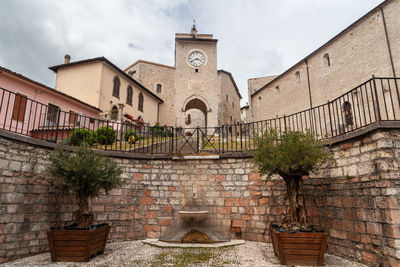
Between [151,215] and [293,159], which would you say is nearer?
[293,159]

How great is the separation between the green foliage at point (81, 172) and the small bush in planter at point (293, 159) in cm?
363

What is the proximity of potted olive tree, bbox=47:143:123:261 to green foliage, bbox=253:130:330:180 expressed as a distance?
3.64 meters

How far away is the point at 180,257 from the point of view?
5.28m

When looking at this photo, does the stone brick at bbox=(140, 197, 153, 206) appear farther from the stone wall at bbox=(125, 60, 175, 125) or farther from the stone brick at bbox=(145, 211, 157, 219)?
the stone wall at bbox=(125, 60, 175, 125)

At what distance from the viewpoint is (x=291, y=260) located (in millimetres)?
4672

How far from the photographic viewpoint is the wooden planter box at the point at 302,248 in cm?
460

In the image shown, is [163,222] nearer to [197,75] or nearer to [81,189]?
[81,189]

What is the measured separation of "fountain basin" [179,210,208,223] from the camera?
6631 millimetres

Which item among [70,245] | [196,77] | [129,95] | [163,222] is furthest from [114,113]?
[70,245]

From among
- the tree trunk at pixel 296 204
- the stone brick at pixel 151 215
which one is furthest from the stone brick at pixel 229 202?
the stone brick at pixel 151 215

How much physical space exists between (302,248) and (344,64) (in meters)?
15.7

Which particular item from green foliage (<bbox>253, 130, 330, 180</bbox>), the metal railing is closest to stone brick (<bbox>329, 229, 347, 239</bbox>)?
green foliage (<bbox>253, 130, 330, 180</bbox>)

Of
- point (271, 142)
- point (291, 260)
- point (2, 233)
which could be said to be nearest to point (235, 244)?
point (291, 260)

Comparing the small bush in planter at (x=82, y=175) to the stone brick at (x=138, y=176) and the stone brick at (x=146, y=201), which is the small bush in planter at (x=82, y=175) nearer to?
the stone brick at (x=138, y=176)
